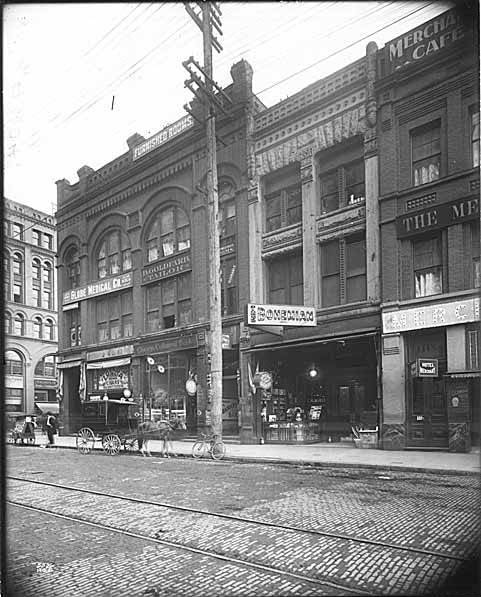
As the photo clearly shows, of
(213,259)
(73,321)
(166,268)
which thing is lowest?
(73,321)

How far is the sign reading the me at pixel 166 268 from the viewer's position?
2183 cm

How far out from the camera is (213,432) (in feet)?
54.0

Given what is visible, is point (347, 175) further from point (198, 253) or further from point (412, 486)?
point (412, 486)

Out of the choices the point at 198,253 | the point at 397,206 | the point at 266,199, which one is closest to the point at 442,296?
the point at 397,206

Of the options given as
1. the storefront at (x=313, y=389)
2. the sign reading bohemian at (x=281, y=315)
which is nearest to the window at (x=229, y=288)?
the storefront at (x=313, y=389)

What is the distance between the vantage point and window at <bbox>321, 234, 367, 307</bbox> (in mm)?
17656

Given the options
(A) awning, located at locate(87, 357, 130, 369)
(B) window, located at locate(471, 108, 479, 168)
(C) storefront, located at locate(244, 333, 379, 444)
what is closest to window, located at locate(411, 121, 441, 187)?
(B) window, located at locate(471, 108, 479, 168)

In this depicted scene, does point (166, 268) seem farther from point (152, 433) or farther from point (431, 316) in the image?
point (431, 316)

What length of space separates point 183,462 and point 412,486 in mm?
7013

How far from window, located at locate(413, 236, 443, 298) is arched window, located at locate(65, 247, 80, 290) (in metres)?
11.7

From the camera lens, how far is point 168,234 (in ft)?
73.3

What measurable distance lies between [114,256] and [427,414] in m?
12.7

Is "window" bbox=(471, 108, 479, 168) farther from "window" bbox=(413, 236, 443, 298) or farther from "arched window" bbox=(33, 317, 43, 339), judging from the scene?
"arched window" bbox=(33, 317, 43, 339)

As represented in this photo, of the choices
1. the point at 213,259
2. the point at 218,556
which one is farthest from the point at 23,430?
the point at 218,556
